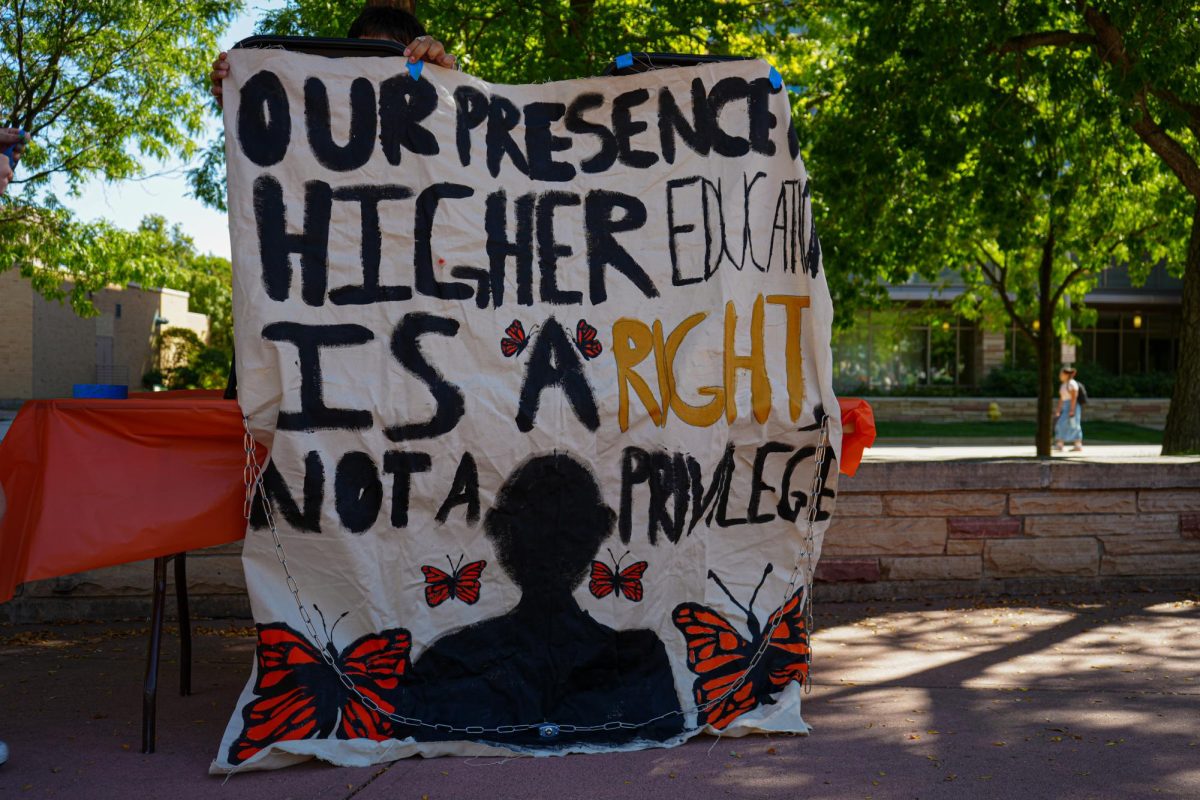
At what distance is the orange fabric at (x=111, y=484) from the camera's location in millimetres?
3617

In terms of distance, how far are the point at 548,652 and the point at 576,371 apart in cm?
106

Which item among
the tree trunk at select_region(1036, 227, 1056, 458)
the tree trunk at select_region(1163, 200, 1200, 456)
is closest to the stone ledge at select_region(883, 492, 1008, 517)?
the tree trunk at select_region(1163, 200, 1200, 456)

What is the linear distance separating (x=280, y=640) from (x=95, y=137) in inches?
515

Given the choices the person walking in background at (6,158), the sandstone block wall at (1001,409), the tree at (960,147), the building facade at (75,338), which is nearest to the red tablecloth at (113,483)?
the person walking in background at (6,158)

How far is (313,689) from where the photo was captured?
380 centimetres

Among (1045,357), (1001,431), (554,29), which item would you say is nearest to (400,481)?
(554,29)

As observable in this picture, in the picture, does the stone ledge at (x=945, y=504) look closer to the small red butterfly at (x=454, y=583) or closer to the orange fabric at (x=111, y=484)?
the small red butterfly at (x=454, y=583)

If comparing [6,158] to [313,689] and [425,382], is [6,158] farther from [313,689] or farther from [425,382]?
[313,689]

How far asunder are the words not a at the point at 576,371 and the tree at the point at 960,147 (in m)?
6.78

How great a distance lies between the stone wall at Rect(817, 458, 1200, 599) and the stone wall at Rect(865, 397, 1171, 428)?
23218 millimetres

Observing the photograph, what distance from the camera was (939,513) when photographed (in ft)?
22.0

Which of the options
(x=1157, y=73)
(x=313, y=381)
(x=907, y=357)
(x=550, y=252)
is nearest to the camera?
(x=313, y=381)

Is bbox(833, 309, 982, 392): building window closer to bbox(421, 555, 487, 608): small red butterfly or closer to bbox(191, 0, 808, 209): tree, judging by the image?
bbox(191, 0, 808, 209): tree

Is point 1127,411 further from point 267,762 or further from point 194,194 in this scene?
point 267,762
